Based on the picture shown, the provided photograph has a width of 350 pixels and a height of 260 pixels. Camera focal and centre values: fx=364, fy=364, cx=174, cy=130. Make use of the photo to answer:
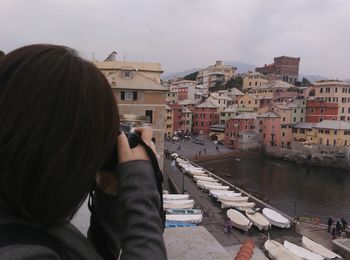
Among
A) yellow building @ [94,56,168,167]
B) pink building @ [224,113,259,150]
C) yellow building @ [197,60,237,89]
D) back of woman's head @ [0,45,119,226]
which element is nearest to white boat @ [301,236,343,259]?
yellow building @ [94,56,168,167]

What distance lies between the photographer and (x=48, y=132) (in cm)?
77

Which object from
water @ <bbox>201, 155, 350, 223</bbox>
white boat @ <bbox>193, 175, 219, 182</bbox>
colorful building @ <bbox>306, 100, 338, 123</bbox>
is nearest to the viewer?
water @ <bbox>201, 155, 350, 223</bbox>

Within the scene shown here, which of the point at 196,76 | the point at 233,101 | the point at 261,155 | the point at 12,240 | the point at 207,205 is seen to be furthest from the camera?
the point at 196,76

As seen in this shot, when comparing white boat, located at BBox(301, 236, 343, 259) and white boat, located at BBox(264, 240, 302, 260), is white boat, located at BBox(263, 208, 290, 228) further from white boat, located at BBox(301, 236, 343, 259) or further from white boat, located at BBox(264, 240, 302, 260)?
white boat, located at BBox(264, 240, 302, 260)

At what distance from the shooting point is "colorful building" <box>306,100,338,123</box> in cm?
4912

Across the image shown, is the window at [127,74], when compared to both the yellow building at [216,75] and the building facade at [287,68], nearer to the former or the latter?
the yellow building at [216,75]

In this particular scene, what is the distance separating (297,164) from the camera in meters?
43.2

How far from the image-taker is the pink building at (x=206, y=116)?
57.5 m

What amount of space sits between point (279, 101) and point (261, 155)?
12.7m

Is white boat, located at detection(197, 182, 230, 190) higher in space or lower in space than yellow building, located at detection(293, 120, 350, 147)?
lower

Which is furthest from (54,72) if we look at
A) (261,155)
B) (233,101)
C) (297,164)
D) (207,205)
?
(233,101)

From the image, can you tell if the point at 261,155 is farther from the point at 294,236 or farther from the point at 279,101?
the point at 294,236

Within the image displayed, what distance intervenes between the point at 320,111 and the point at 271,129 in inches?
296

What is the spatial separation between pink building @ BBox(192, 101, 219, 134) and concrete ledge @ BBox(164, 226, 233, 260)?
5538 centimetres
